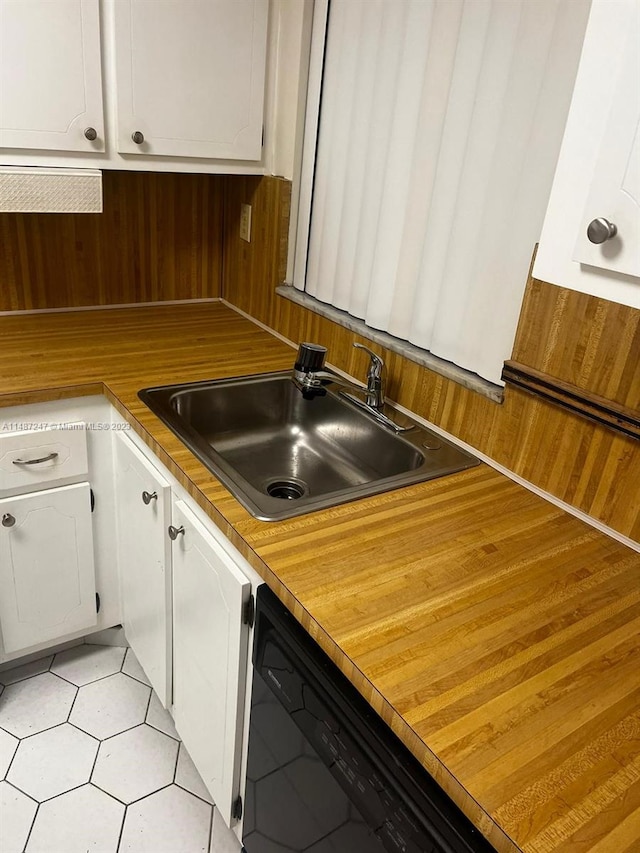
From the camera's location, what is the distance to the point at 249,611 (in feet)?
3.56

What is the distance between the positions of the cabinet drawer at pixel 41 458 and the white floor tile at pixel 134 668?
2.10 ft

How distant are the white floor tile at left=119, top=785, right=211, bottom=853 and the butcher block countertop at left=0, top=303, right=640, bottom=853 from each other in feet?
2.81

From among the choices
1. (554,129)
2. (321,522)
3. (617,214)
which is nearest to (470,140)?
(554,129)

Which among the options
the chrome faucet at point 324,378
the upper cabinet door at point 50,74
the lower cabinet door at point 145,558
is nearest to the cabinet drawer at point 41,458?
the lower cabinet door at point 145,558

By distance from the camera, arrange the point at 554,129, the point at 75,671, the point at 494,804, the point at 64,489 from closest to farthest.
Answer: the point at 494,804
the point at 554,129
the point at 64,489
the point at 75,671

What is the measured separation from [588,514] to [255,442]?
848 mm

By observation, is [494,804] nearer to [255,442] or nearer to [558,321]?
[558,321]

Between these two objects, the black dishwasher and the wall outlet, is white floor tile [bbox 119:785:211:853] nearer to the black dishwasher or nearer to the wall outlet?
the black dishwasher

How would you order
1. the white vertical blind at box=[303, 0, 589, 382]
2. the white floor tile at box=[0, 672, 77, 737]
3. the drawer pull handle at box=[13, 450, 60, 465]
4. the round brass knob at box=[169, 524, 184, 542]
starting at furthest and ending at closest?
1. the white floor tile at box=[0, 672, 77, 737]
2. the drawer pull handle at box=[13, 450, 60, 465]
3. the round brass knob at box=[169, 524, 184, 542]
4. the white vertical blind at box=[303, 0, 589, 382]

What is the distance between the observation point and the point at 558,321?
1147 mm

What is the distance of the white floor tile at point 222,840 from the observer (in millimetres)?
1454

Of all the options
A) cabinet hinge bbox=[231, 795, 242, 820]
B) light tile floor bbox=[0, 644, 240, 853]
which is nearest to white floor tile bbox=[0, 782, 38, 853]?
light tile floor bbox=[0, 644, 240, 853]

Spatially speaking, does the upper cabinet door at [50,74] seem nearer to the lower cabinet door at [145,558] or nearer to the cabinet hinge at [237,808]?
the lower cabinet door at [145,558]

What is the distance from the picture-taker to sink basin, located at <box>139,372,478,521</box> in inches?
55.5
